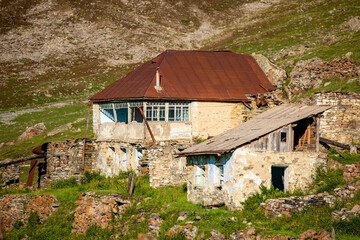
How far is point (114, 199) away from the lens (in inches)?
1076

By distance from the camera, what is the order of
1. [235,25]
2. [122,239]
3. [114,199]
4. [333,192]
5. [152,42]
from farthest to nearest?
[235,25], [152,42], [114,199], [122,239], [333,192]

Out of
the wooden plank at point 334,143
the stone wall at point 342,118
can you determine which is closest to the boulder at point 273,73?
the stone wall at point 342,118

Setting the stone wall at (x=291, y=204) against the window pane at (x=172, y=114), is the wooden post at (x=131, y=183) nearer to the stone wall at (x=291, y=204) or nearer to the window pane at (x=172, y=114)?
the window pane at (x=172, y=114)

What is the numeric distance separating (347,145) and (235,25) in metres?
84.7

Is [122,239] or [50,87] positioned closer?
[122,239]

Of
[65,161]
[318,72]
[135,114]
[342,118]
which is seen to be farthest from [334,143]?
[65,161]

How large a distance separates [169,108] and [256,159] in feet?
32.6

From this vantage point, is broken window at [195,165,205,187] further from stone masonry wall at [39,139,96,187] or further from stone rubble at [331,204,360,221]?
stone masonry wall at [39,139,96,187]

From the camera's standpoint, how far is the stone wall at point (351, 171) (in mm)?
23578

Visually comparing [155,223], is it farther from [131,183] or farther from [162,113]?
[162,113]

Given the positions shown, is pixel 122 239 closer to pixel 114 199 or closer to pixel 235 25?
pixel 114 199

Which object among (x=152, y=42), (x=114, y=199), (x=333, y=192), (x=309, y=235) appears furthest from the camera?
(x=152, y=42)

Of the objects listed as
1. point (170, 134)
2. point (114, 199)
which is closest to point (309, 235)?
point (114, 199)

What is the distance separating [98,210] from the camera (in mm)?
27188
